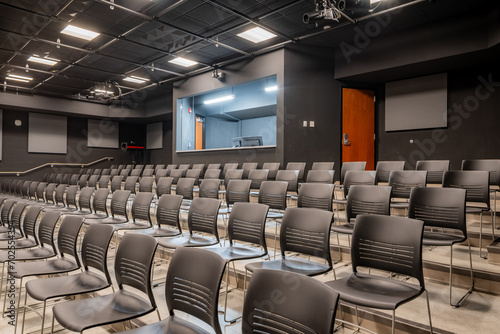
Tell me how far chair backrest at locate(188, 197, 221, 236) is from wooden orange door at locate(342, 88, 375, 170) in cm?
539

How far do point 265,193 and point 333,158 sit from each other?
423cm

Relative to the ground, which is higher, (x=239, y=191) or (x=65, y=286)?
(x=239, y=191)

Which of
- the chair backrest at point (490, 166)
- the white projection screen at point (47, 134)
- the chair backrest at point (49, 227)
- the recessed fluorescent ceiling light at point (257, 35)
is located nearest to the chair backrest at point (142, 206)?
the chair backrest at point (49, 227)

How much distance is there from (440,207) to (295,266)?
1.38 metres

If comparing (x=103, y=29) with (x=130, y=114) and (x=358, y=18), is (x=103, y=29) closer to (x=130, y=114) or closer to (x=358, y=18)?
(x=358, y=18)

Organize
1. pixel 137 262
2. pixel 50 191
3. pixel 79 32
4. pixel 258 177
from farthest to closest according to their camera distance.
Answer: pixel 79 32 → pixel 50 191 → pixel 258 177 → pixel 137 262

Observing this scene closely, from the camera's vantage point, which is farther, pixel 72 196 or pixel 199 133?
pixel 199 133

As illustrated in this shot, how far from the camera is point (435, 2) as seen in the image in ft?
18.2

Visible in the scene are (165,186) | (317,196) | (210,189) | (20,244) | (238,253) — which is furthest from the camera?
(165,186)

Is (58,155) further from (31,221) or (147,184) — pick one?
(31,221)

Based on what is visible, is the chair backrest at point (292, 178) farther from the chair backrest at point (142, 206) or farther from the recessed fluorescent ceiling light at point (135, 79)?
the recessed fluorescent ceiling light at point (135, 79)

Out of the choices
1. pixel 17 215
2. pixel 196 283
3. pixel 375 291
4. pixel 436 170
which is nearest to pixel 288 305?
pixel 196 283

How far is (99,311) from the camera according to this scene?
1892 millimetres

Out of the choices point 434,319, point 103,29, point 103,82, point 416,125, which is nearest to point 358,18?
point 416,125
